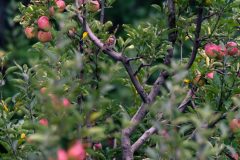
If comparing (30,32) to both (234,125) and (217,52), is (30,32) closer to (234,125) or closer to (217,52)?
(217,52)

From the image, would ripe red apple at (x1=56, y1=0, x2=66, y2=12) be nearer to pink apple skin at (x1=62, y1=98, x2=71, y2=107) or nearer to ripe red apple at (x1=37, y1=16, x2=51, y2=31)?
ripe red apple at (x1=37, y1=16, x2=51, y2=31)

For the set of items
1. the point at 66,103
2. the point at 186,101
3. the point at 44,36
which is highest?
the point at 66,103

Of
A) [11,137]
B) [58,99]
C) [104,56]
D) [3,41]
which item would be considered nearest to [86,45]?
[104,56]

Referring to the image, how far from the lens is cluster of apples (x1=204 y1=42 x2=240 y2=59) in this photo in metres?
2.08

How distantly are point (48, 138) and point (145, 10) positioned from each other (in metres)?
6.25

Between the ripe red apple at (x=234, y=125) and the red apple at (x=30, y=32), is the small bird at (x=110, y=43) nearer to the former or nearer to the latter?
the red apple at (x=30, y=32)

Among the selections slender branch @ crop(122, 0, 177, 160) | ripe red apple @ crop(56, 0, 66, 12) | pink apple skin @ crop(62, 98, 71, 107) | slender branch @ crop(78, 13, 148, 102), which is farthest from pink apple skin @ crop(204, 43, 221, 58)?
pink apple skin @ crop(62, 98, 71, 107)

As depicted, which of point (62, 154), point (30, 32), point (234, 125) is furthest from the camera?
point (30, 32)

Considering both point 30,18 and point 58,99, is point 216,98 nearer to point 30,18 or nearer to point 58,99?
point 30,18

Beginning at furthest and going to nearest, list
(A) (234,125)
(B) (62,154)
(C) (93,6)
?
(C) (93,6), (A) (234,125), (B) (62,154)

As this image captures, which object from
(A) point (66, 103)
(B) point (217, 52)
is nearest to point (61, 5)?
(B) point (217, 52)

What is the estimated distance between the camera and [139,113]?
207cm

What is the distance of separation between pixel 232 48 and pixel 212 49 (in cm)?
7

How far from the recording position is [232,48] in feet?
6.86
